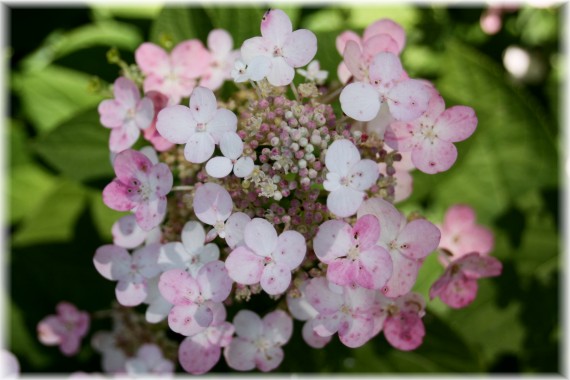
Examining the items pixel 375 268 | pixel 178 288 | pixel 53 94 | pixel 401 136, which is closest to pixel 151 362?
pixel 178 288

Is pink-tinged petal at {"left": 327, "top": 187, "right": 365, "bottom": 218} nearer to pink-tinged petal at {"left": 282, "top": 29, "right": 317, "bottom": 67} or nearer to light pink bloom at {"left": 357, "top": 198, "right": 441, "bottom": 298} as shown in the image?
light pink bloom at {"left": 357, "top": 198, "right": 441, "bottom": 298}

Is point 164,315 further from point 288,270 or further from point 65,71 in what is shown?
point 65,71

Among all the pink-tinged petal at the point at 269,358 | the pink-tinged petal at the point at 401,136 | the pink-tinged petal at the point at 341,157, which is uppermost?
the pink-tinged petal at the point at 401,136

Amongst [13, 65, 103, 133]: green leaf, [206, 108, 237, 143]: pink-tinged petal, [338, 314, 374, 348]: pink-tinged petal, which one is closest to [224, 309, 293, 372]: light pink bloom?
[338, 314, 374, 348]: pink-tinged petal

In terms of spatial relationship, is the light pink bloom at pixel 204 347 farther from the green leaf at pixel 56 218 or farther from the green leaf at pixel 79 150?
the green leaf at pixel 56 218

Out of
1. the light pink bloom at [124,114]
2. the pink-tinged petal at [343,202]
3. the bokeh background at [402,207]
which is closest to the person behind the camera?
the pink-tinged petal at [343,202]

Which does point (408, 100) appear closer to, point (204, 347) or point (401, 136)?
point (401, 136)

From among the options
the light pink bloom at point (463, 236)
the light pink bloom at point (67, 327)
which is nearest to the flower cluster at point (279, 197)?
the light pink bloom at point (463, 236)
